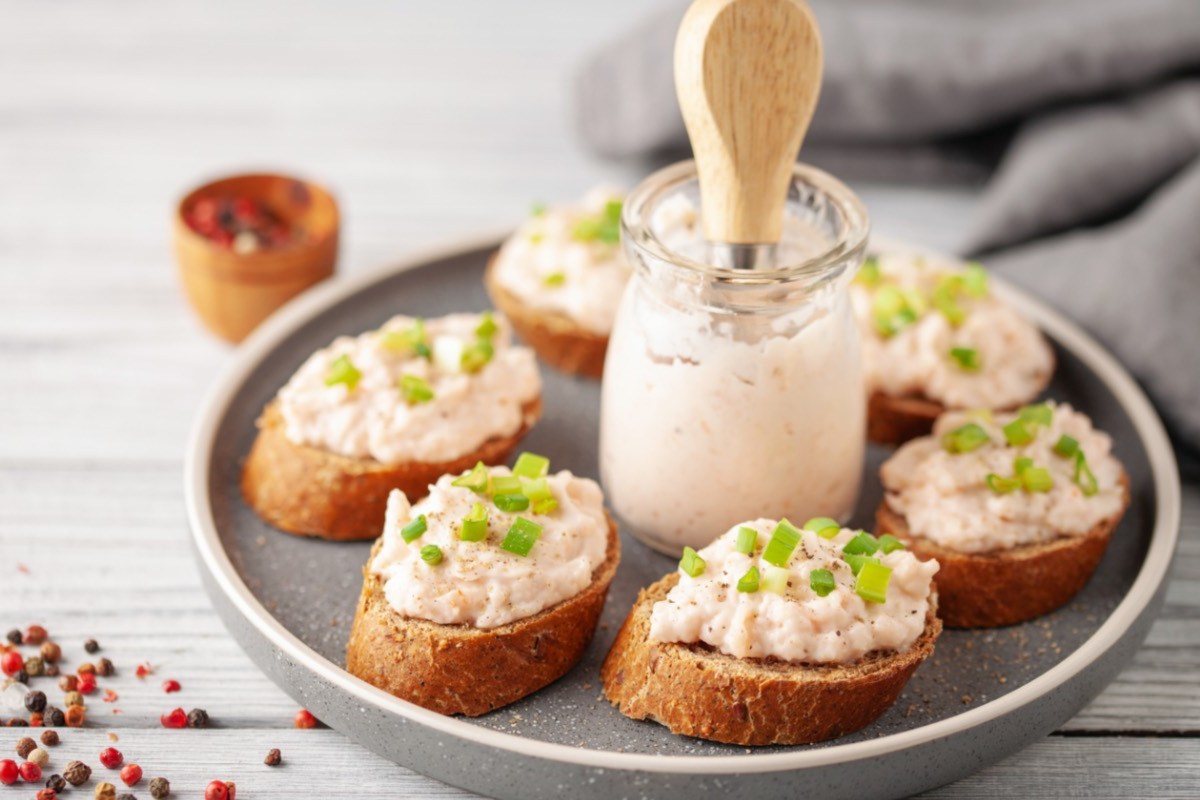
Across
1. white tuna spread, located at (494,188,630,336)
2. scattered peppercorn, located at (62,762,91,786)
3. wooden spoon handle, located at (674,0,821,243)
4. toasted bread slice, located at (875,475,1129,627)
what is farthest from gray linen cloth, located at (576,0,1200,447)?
scattered peppercorn, located at (62,762,91,786)

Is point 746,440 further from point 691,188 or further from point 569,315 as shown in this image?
point 569,315

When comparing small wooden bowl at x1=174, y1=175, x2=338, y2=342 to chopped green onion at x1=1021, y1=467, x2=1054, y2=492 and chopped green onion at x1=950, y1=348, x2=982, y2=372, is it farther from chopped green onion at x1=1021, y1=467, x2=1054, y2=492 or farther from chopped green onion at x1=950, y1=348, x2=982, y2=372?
chopped green onion at x1=1021, y1=467, x2=1054, y2=492

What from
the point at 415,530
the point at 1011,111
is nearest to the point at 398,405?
the point at 415,530

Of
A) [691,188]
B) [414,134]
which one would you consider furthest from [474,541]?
[414,134]

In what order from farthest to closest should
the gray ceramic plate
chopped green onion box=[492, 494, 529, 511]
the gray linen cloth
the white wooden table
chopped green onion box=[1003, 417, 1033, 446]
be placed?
the gray linen cloth < chopped green onion box=[1003, 417, 1033, 446] < the white wooden table < chopped green onion box=[492, 494, 529, 511] < the gray ceramic plate

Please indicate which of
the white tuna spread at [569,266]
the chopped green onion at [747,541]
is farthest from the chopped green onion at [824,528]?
the white tuna spread at [569,266]
